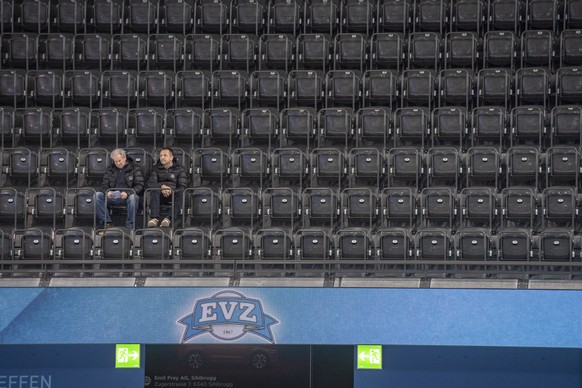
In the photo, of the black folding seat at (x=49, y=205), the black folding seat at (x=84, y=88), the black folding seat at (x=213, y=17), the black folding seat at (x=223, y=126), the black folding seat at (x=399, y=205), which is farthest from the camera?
the black folding seat at (x=213, y=17)

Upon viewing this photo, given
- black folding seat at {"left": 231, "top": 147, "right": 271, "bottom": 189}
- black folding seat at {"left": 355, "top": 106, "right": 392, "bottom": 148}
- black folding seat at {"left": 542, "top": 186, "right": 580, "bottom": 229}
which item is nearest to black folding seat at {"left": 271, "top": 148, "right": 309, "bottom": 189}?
black folding seat at {"left": 231, "top": 147, "right": 271, "bottom": 189}

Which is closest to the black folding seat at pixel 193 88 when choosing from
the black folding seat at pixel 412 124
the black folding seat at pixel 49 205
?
the black folding seat at pixel 49 205

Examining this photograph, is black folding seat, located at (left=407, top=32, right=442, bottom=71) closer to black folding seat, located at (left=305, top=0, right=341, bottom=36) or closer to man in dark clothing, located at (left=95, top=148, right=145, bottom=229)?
black folding seat, located at (left=305, top=0, right=341, bottom=36)

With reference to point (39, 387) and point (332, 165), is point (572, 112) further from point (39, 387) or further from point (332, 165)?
point (39, 387)

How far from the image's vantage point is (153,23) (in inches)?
592

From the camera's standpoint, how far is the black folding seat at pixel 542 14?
1448 cm

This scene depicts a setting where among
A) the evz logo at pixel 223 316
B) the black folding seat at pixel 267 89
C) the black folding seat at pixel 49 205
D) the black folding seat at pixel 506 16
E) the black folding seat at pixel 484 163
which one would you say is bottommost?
the evz logo at pixel 223 316

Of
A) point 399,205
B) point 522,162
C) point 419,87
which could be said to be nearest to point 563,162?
point 522,162

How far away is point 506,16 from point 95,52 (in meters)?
5.44

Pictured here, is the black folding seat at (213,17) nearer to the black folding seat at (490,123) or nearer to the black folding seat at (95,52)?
the black folding seat at (95,52)

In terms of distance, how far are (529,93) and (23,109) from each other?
628 cm

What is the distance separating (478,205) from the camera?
12.1m

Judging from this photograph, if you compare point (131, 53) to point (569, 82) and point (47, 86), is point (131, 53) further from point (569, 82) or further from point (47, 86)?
point (569, 82)

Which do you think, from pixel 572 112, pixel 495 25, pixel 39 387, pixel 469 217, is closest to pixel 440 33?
pixel 495 25
